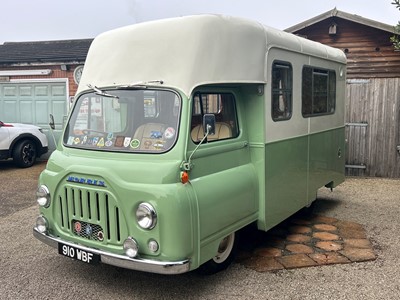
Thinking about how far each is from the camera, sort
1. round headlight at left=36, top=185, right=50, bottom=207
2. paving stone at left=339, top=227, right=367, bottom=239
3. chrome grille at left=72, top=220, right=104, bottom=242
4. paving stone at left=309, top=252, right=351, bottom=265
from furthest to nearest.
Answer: paving stone at left=339, top=227, right=367, bottom=239
paving stone at left=309, top=252, right=351, bottom=265
round headlight at left=36, top=185, right=50, bottom=207
chrome grille at left=72, top=220, right=104, bottom=242

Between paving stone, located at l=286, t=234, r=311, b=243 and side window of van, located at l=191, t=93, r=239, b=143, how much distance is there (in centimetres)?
185

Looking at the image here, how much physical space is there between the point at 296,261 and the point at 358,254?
823mm

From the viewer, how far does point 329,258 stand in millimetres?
4656

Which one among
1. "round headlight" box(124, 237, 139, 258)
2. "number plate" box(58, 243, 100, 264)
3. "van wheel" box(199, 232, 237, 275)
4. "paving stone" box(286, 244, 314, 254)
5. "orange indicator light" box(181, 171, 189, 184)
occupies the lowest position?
"paving stone" box(286, 244, 314, 254)

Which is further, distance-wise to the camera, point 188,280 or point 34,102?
point 34,102

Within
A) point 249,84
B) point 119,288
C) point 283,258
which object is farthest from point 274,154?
point 119,288

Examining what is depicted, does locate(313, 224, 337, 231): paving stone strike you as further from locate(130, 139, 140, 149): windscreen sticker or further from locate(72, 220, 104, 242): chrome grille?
locate(72, 220, 104, 242): chrome grille

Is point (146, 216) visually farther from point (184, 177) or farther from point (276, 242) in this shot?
point (276, 242)

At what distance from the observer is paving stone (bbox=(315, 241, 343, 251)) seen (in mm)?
4969

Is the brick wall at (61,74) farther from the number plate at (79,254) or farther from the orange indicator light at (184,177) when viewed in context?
the orange indicator light at (184,177)

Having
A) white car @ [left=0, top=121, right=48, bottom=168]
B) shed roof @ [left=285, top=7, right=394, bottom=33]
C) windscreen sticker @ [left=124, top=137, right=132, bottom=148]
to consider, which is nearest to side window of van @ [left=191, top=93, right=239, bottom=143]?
windscreen sticker @ [left=124, top=137, right=132, bottom=148]

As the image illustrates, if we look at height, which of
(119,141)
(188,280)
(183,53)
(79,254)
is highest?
(183,53)

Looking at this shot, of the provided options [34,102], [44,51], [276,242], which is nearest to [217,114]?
[276,242]

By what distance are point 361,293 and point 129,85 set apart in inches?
120
